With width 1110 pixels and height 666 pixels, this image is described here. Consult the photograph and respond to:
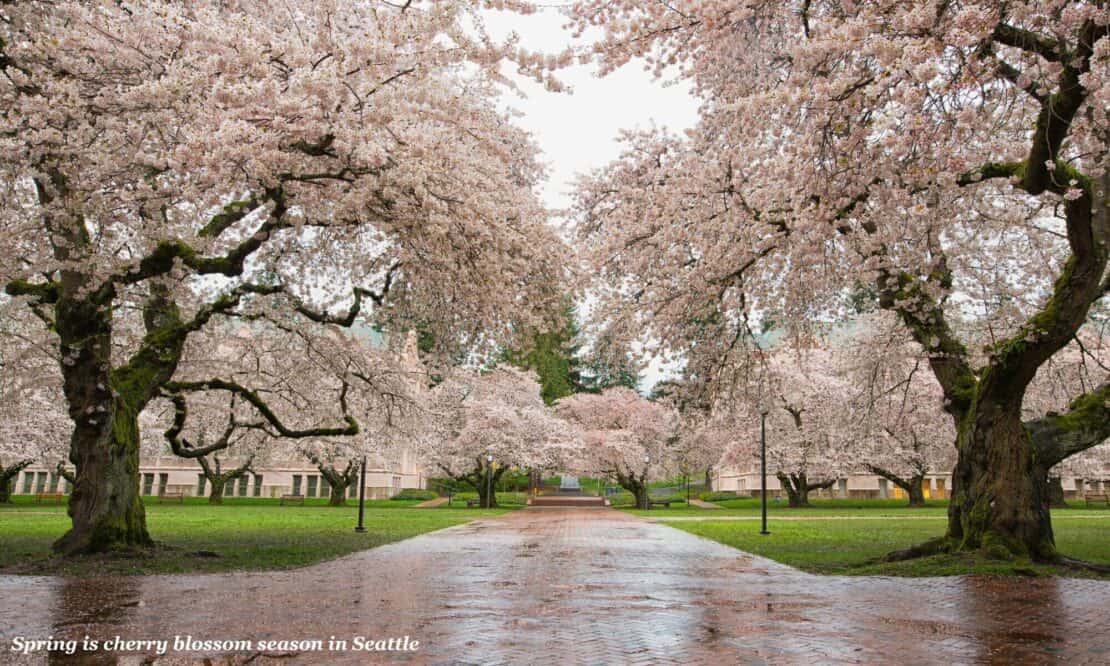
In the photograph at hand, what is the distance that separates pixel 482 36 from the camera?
8016 mm

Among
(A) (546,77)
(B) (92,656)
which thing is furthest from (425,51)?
(B) (92,656)

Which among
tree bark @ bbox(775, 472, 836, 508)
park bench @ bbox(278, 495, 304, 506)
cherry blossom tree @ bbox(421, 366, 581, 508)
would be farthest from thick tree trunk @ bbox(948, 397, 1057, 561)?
park bench @ bbox(278, 495, 304, 506)

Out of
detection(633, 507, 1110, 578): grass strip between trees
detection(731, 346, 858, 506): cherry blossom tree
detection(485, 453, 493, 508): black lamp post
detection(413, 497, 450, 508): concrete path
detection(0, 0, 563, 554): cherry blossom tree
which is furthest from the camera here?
detection(413, 497, 450, 508): concrete path

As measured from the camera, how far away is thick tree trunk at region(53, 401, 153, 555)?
36.2 feet

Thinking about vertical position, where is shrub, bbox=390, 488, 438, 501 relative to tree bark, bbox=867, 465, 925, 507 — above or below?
below

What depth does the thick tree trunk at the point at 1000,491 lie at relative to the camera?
10.7 metres

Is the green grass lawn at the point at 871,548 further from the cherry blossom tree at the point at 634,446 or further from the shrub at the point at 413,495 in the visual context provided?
the shrub at the point at 413,495

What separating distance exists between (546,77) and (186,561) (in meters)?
8.67

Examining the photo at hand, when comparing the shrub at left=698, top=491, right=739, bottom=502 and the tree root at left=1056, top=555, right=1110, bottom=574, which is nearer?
the tree root at left=1056, top=555, right=1110, bottom=574

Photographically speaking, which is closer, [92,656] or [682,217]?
[92,656]

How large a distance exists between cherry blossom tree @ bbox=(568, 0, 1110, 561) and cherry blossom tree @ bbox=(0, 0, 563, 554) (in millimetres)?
2026

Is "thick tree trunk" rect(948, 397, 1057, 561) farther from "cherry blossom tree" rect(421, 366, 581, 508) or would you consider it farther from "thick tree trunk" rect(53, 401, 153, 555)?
"cherry blossom tree" rect(421, 366, 581, 508)

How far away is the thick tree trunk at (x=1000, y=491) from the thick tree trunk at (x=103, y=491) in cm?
1244

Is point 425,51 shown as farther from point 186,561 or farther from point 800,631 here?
point 186,561
